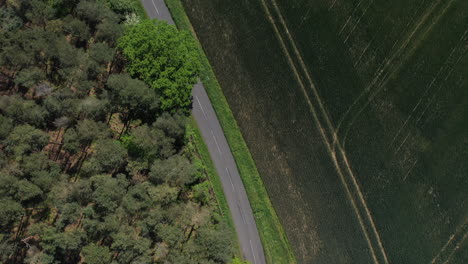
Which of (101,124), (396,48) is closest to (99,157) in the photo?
(101,124)

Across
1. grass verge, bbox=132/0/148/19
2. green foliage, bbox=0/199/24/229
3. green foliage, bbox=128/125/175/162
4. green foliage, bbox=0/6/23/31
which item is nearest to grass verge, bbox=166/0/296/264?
grass verge, bbox=132/0/148/19

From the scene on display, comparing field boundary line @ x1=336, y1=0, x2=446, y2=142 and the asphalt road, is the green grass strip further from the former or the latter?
field boundary line @ x1=336, y1=0, x2=446, y2=142

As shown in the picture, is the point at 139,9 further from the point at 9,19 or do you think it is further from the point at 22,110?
the point at 22,110

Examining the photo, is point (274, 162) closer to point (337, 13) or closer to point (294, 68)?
point (294, 68)

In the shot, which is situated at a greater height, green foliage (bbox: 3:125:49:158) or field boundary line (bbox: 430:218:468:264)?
green foliage (bbox: 3:125:49:158)

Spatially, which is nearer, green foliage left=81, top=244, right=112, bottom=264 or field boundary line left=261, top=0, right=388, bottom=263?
green foliage left=81, top=244, right=112, bottom=264

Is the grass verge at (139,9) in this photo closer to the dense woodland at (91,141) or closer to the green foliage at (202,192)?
the dense woodland at (91,141)

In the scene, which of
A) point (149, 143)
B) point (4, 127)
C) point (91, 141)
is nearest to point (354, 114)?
point (149, 143)
